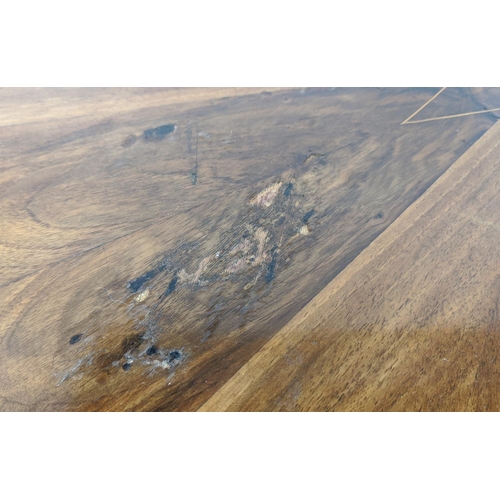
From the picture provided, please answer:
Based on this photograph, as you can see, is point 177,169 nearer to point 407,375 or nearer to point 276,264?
point 276,264

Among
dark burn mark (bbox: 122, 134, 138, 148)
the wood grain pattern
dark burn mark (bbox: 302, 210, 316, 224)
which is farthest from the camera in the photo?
dark burn mark (bbox: 122, 134, 138, 148)

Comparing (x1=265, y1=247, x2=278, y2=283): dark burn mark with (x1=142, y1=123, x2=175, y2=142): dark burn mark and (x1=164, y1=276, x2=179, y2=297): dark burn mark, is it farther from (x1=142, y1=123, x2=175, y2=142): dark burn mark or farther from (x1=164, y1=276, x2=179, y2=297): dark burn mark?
(x1=142, y1=123, x2=175, y2=142): dark burn mark

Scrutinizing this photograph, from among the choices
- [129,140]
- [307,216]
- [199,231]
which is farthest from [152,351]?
[129,140]

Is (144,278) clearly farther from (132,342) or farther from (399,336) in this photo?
(399,336)

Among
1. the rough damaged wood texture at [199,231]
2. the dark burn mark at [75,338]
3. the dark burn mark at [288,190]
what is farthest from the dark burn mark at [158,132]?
the dark burn mark at [75,338]

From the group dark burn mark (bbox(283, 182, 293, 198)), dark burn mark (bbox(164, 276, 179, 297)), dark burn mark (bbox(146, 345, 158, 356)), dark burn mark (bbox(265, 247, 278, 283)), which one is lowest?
dark burn mark (bbox(146, 345, 158, 356))

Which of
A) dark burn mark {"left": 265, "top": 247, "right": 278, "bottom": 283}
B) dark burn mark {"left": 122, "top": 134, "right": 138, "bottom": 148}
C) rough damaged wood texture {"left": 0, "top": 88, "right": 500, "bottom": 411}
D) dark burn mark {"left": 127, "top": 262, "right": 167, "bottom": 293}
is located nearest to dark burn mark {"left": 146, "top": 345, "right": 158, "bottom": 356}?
rough damaged wood texture {"left": 0, "top": 88, "right": 500, "bottom": 411}

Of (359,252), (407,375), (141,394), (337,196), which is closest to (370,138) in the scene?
(337,196)
